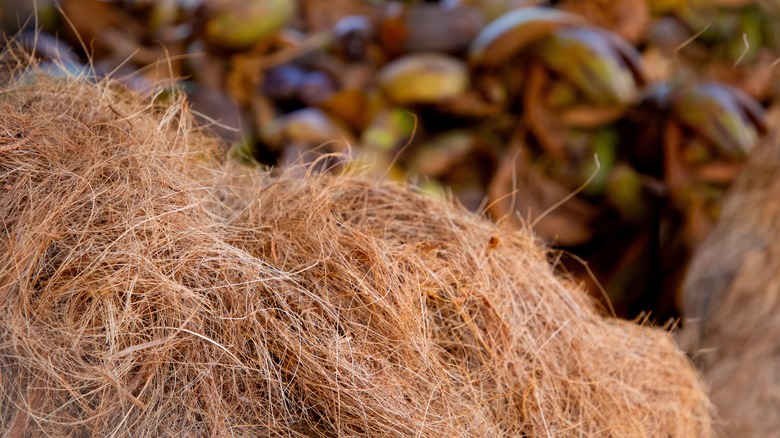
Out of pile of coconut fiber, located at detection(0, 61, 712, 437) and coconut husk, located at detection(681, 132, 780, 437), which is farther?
coconut husk, located at detection(681, 132, 780, 437)

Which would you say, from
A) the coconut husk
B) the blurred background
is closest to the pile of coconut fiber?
the coconut husk

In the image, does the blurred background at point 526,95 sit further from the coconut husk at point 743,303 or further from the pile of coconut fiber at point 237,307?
the pile of coconut fiber at point 237,307

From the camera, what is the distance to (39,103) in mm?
458

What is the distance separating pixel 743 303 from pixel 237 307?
574 mm

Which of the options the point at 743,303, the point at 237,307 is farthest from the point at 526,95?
the point at 237,307

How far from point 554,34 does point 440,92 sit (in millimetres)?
173

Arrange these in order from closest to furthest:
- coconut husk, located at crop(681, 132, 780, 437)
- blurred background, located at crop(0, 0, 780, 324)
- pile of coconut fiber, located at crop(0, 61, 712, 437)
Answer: pile of coconut fiber, located at crop(0, 61, 712, 437) → coconut husk, located at crop(681, 132, 780, 437) → blurred background, located at crop(0, 0, 780, 324)

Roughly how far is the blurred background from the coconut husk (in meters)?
0.13

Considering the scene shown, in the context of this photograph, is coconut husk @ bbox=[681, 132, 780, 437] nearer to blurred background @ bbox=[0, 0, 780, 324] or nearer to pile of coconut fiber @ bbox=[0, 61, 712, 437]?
blurred background @ bbox=[0, 0, 780, 324]

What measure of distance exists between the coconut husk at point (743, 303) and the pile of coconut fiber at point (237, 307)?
239 millimetres

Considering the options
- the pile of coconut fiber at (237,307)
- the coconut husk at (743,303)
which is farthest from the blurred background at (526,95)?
the pile of coconut fiber at (237,307)

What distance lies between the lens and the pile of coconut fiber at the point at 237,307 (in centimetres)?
38

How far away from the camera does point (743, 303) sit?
2.47ft

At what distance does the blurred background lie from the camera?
3.17 feet
